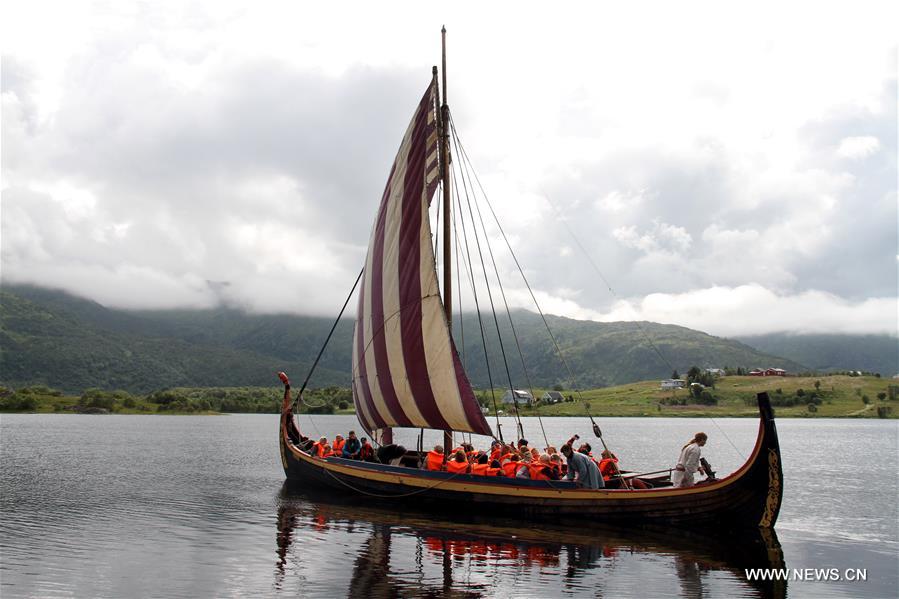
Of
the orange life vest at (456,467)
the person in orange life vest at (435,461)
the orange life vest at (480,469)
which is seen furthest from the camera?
the person in orange life vest at (435,461)

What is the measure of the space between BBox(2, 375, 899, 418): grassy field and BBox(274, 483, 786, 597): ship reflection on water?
14282 centimetres

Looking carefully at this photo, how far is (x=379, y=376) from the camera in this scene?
31.9m

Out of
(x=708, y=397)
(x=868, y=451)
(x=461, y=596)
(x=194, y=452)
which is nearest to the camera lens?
(x=461, y=596)

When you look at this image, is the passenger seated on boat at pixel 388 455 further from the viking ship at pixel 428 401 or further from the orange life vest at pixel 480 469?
the orange life vest at pixel 480 469

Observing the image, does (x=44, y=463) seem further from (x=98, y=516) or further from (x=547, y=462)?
(x=547, y=462)

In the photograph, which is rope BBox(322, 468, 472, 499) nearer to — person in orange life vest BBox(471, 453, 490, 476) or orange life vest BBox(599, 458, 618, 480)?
person in orange life vest BBox(471, 453, 490, 476)

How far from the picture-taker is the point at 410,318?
2950 centimetres

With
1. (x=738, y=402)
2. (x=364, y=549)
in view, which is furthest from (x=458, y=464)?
(x=738, y=402)

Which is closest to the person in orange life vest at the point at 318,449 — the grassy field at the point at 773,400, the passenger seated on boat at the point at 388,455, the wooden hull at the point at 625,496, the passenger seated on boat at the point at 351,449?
the passenger seated on boat at the point at 351,449

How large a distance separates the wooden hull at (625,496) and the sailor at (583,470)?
14.9 inches

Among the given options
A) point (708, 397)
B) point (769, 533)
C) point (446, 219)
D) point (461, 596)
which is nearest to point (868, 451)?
point (769, 533)

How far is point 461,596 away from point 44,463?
44100mm

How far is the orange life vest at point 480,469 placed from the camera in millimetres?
27219

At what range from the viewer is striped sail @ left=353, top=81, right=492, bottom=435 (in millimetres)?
28125
